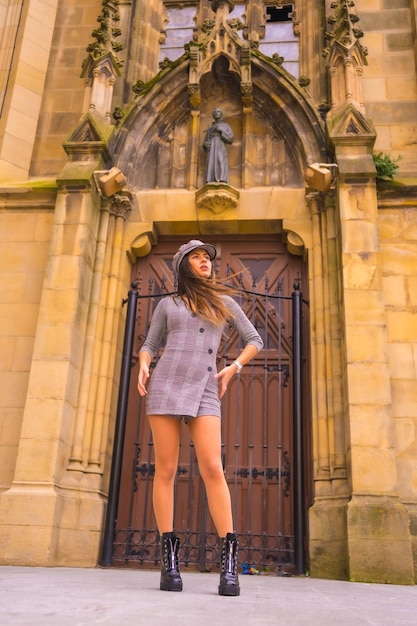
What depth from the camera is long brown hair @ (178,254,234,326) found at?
344 centimetres

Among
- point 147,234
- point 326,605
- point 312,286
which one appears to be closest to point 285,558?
point 312,286

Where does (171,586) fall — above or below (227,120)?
below

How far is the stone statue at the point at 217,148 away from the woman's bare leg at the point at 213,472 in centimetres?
495

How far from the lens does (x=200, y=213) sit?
7.70 metres

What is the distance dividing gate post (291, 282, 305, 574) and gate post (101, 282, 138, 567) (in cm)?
182

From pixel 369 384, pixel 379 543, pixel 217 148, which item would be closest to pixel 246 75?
pixel 217 148

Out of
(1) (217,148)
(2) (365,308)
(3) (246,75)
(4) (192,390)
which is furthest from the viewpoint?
(3) (246,75)

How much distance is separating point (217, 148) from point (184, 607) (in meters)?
6.37

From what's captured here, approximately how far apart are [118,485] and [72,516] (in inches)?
22.3

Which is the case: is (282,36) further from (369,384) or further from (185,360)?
(185,360)

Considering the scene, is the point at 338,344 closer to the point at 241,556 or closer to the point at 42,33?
the point at 241,556

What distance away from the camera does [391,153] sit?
25.7 feet

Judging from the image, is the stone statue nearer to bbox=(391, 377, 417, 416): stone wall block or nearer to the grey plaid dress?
bbox=(391, 377, 417, 416): stone wall block

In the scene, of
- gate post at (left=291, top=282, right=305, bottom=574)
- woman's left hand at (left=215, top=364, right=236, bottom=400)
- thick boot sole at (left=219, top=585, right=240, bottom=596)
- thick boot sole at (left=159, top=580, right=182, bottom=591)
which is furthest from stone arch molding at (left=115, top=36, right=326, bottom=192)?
thick boot sole at (left=219, top=585, right=240, bottom=596)
